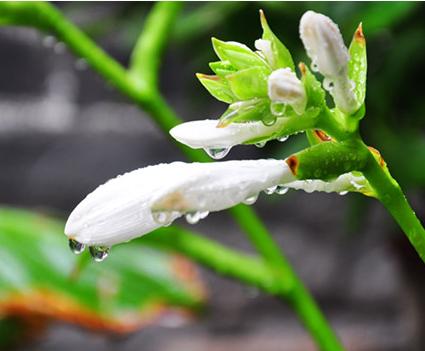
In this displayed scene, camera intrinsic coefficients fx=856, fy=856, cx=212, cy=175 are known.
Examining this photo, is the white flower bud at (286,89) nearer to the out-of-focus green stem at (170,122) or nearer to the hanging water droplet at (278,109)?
the hanging water droplet at (278,109)

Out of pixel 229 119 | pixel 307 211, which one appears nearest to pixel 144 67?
pixel 229 119

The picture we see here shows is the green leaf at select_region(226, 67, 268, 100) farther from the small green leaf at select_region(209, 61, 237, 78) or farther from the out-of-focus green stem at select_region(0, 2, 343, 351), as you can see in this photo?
the out-of-focus green stem at select_region(0, 2, 343, 351)

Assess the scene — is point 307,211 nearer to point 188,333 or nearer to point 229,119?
point 188,333

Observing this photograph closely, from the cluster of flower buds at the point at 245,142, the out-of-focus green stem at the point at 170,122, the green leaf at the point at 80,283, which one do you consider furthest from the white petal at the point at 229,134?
the green leaf at the point at 80,283

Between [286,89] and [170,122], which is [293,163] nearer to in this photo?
[286,89]

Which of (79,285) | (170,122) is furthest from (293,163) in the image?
(79,285)

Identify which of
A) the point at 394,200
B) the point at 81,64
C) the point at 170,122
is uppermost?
the point at 81,64
